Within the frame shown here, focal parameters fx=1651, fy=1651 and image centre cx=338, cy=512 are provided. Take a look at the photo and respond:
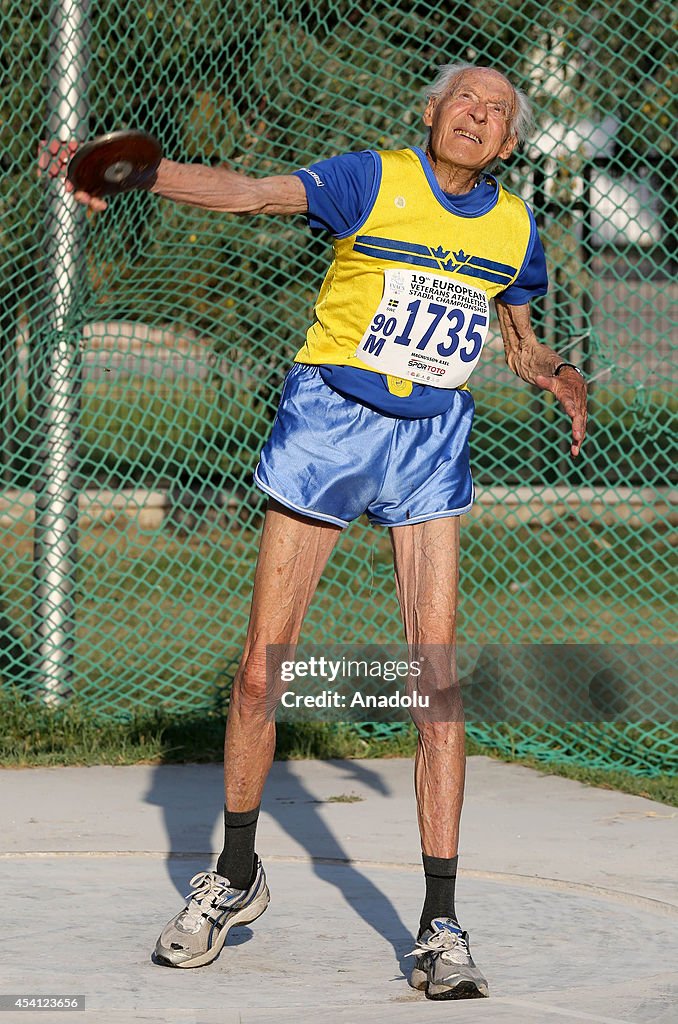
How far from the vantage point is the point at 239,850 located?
13.6 ft

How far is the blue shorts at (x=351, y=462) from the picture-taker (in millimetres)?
4059

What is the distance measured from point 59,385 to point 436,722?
3714 millimetres

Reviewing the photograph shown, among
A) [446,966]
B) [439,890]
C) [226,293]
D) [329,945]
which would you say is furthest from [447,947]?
[226,293]

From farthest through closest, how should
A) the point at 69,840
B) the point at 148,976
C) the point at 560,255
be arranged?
the point at 560,255
the point at 69,840
the point at 148,976

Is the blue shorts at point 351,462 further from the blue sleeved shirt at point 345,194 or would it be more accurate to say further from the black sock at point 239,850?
the black sock at point 239,850

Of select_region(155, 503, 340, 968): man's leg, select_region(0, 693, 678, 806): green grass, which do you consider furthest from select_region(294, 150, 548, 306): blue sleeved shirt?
select_region(0, 693, 678, 806): green grass

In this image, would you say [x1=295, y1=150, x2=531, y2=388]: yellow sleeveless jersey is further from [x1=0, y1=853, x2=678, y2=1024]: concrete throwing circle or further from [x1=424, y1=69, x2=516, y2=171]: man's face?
[x1=0, y1=853, x2=678, y2=1024]: concrete throwing circle

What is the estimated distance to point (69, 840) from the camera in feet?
17.3

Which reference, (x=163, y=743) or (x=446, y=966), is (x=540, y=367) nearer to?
(x=446, y=966)

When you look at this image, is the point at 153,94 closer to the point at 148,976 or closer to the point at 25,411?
the point at 25,411

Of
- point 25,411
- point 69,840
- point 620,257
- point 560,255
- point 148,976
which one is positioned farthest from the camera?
point 560,255

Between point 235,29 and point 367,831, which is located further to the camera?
point 235,29

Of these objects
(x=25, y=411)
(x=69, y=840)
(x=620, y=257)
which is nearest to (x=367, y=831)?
(x=69, y=840)

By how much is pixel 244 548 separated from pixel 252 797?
6319 millimetres
